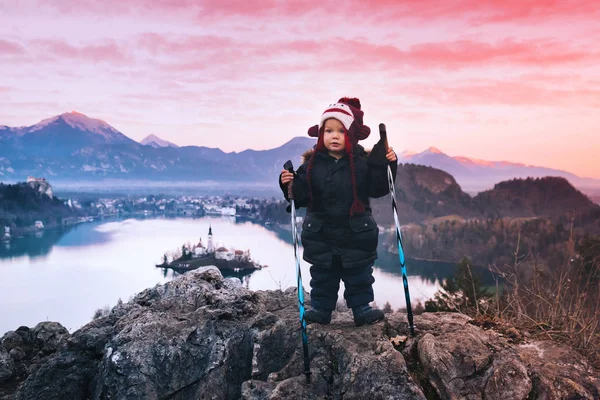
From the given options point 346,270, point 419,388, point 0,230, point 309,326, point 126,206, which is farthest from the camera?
point 126,206

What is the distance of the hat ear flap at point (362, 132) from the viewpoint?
4.50 m

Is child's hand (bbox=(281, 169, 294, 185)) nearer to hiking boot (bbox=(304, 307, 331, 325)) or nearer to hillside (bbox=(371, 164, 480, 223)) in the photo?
hiking boot (bbox=(304, 307, 331, 325))

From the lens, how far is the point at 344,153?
4.41 meters

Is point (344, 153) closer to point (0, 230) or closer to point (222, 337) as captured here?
point (222, 337)

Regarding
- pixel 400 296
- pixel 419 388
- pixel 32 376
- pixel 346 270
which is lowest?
pixel 400 296

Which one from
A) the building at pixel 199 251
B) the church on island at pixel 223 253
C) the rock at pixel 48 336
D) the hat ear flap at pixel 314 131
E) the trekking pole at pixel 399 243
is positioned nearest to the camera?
the trekking pole at pixel 399 243

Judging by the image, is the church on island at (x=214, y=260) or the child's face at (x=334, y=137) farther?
the church on island at (x=214, y=260)

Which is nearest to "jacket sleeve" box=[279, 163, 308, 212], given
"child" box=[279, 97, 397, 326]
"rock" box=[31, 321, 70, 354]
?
"child" box=[279, 97, 397, 326]

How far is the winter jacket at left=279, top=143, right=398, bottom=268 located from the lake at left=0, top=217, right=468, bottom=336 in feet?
65.7

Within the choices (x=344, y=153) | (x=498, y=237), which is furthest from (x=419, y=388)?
(x=498, y=237)

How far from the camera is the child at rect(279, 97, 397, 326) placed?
4199 millimetres

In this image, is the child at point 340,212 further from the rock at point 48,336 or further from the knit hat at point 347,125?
the rock at point 48,336

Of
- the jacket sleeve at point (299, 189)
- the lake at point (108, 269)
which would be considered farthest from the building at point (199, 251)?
the jacket sleeve at point (299, 189)

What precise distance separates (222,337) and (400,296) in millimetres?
33714
